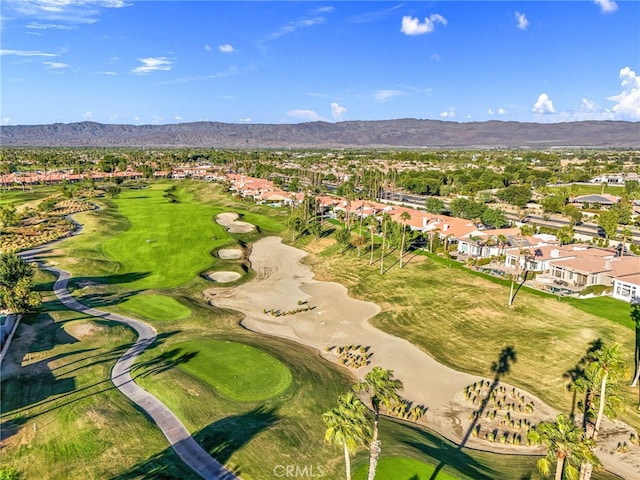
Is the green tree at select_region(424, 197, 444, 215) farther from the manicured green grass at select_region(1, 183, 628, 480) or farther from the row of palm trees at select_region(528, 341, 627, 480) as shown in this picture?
the row of palm trees at select_region(528, 341, 627, 480)

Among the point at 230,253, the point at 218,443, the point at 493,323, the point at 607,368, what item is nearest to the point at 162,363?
the point at 218,443

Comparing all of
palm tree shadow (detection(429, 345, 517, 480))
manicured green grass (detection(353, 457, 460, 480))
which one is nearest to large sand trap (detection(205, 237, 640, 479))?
palm tree shadow (detection(429, 345, 517, 480))

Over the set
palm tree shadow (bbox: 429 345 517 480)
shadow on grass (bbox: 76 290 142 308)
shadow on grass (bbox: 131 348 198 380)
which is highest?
shadow on grass (bbox: 131 348 198 380)

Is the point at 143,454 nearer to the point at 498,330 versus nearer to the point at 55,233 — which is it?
the point at 498,330

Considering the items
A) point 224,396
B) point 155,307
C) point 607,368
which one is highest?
point 607,368

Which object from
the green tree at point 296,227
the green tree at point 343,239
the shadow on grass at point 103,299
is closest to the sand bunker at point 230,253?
the green tree at point 296,227

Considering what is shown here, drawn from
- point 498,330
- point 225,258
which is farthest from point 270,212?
point 498,330

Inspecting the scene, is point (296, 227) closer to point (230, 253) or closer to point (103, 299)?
point (230, 253)
